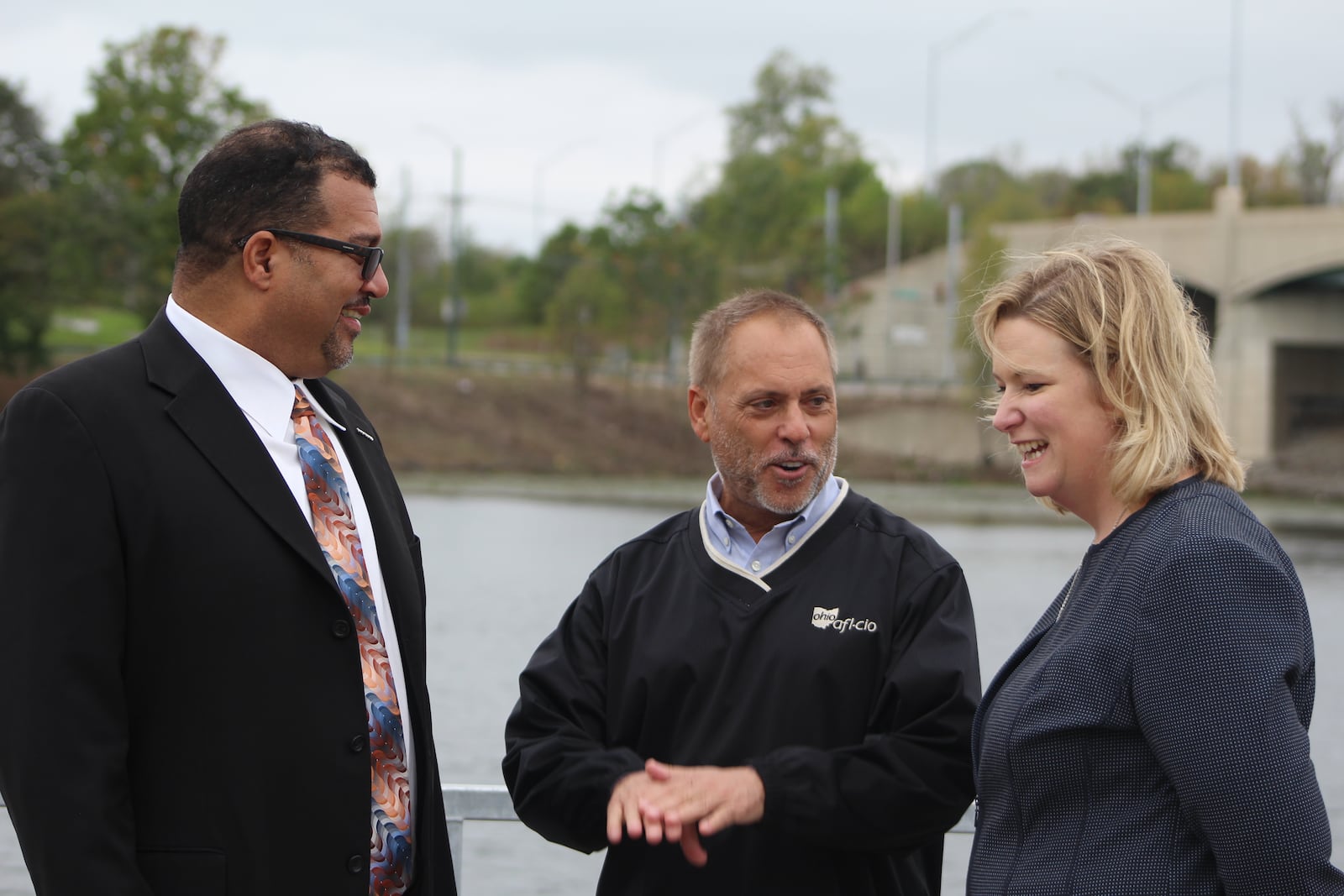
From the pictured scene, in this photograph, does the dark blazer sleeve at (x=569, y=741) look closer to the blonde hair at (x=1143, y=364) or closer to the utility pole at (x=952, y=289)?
the blonde hair at (x=1143, y=364)

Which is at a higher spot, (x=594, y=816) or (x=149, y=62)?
(x=149, y=62)

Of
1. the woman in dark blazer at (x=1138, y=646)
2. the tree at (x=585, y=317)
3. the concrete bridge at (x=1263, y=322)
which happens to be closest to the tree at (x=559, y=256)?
the tree at (x=585, y=317)

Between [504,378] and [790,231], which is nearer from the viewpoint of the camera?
[504,378]

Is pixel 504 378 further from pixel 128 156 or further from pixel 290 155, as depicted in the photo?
pixel 290 155

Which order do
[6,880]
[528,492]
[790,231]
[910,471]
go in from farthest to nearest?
[790,231] → [910,471] → [528,492] → [6,880]

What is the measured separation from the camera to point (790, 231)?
2174 inches

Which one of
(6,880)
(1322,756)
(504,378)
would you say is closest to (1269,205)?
(504,378)

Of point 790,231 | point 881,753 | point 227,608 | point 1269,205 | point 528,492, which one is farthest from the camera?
point 1269,205

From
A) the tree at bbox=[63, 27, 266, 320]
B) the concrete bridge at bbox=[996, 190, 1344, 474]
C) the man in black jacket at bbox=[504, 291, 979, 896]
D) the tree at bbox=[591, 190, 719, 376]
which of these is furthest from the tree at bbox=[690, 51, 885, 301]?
the man in black jacket at bbox=[504, 291, 979, 896]

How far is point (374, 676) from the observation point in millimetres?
3068

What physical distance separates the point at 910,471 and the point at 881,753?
4540 centimetres

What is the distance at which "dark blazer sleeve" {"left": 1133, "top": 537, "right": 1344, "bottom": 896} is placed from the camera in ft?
7.70

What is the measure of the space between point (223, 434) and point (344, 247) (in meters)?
0.48

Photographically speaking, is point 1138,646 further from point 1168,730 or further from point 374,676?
point 374,676
